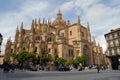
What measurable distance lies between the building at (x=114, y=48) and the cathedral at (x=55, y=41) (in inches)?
744

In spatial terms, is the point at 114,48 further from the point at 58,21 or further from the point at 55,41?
the point at 58,21

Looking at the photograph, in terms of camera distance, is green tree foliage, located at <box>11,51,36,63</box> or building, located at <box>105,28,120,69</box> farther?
green tree foliage, located at <box>11,51,36,63</box>

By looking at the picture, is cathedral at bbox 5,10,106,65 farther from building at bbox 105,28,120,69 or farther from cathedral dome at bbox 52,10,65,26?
building at bbox 105,28,120,69

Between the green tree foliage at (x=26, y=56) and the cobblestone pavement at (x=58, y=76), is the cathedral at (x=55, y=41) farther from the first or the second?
the cobblestone pavement at (x=58, y=76)

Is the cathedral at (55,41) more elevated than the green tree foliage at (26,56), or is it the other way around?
the cathedral at (55,41)

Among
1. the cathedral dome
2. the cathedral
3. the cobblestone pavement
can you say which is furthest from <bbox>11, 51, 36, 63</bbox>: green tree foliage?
the cathedral dome

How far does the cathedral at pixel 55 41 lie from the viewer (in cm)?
5153

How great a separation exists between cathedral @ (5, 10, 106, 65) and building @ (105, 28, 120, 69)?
18.9 meters

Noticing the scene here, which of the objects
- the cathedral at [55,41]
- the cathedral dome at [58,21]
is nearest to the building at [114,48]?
the cathedral at [55,41]

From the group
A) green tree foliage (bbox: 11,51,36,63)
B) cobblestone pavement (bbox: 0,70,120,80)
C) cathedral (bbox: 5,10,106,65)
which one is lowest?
cobblestone pavement (bbox: 0,70,120,80)

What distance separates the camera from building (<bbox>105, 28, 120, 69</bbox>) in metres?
36.2

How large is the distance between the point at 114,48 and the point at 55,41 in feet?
80.0

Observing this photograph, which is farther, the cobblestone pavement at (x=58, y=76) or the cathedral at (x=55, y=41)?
the cathedral at (x=55, y=41)

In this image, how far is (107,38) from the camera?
132 feet
